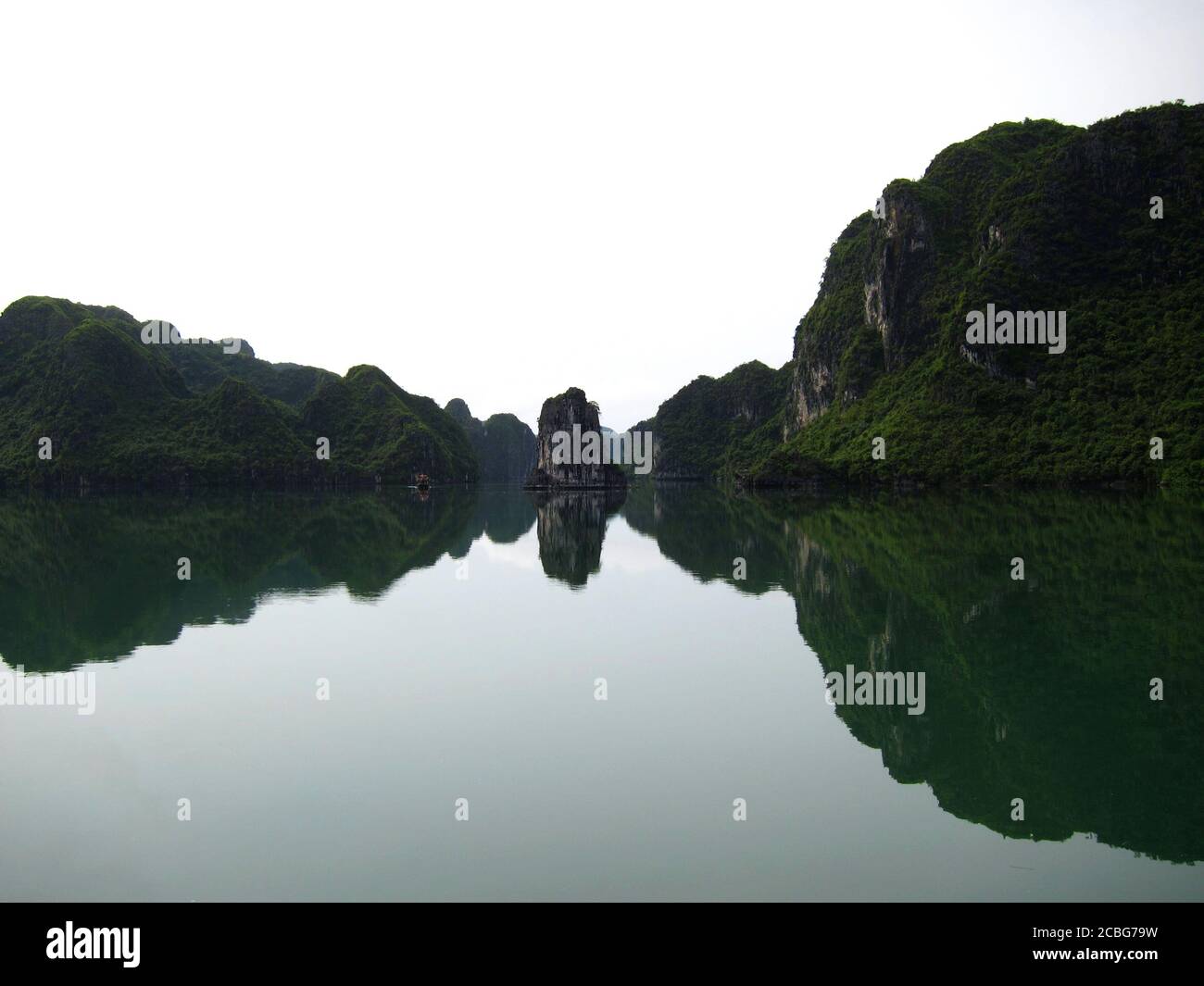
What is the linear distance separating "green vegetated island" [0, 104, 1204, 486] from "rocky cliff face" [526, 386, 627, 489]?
3.15 feet

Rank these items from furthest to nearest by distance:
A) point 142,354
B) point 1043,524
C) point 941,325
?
point 142,354 < point 941,325 < point 1043,524

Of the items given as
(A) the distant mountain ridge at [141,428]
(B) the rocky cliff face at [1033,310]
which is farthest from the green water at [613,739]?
(A) the distant mountain ridge at [141,428]

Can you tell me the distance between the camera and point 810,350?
148000 millimetres

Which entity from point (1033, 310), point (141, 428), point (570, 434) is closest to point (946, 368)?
point (1033, 310)

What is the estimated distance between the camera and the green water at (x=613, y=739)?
6.57m

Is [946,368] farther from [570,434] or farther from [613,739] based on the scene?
[613,739]

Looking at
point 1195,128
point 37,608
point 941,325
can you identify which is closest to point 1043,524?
point 37,608

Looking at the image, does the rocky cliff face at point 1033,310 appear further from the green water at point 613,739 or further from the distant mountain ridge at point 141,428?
the distant mountain ridge at point 141,428

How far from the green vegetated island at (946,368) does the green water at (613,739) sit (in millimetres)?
57078

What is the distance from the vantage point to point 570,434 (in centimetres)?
12125

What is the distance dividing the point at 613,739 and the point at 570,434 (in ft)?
368

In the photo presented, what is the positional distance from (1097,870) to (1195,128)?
12006 cm
